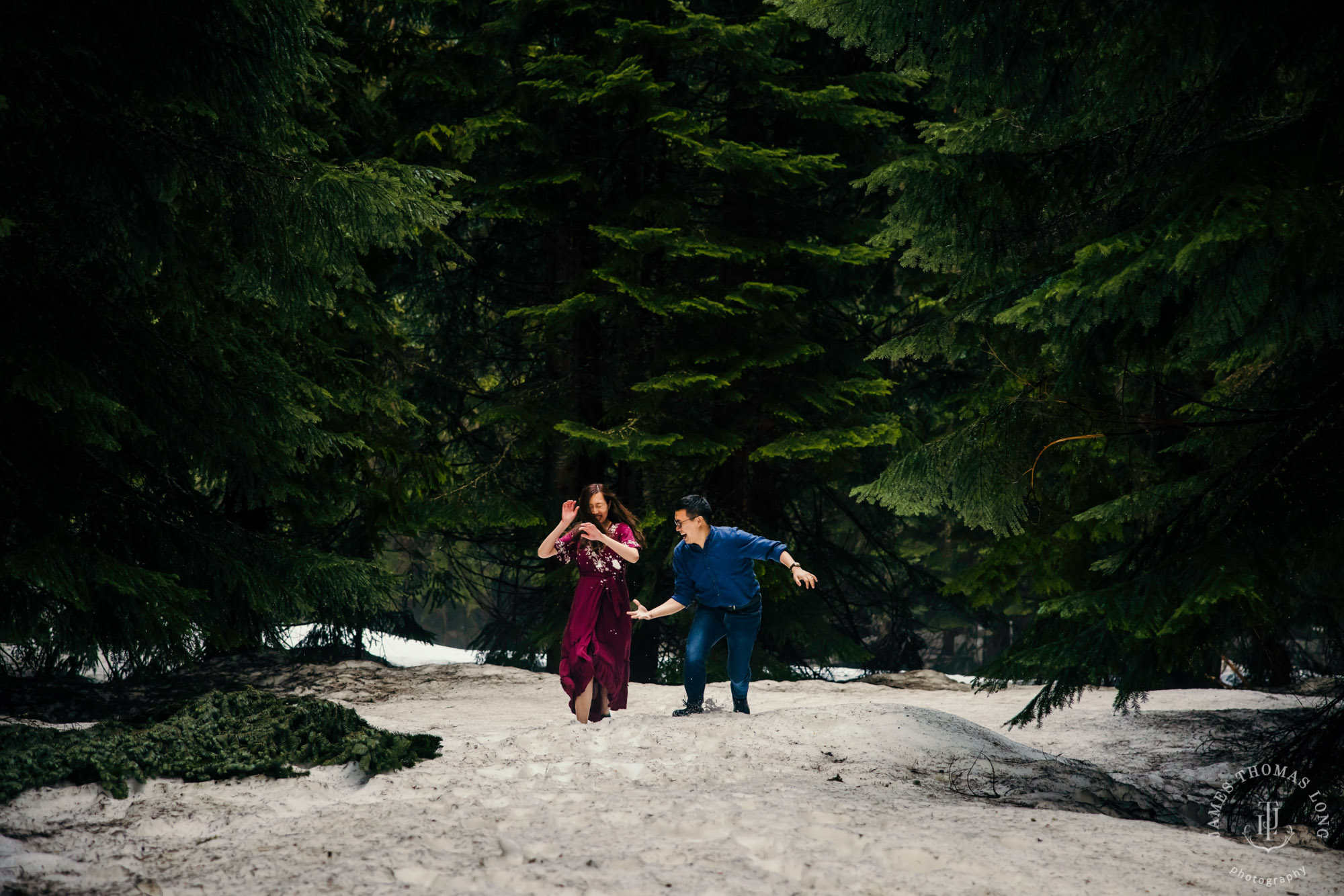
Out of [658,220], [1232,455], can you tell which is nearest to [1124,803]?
[1232,455]

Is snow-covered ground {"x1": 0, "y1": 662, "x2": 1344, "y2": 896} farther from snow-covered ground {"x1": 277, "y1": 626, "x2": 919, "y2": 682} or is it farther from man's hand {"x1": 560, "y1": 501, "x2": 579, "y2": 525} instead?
snow-covered ground {"x1": 277, "y1": 626, "x2": 919, "y2": 682}

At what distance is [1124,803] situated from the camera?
21.0 feet

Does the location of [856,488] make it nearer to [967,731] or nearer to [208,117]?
[967,731]

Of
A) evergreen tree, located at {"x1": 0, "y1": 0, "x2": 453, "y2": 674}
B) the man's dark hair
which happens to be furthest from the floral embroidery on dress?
evergreen tree, located at {"x1": 0, "y1": 0, "x2": 453, "y2": 674}

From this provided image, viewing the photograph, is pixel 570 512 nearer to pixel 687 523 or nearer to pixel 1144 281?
pixel 687 523

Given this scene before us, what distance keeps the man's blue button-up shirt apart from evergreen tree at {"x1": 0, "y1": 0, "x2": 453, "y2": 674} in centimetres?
310

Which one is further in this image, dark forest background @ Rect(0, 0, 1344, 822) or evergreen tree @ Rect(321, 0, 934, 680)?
evergreen tree @ Rect(321, 0, 934, 680)

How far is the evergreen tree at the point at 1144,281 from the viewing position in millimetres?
5148

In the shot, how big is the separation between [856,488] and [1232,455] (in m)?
2.67

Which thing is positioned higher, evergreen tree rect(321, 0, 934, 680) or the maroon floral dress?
evergreen tree rect(321, 0, 934, 680)

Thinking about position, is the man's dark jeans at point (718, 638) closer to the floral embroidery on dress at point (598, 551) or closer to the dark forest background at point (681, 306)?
the floral embroidery on dress at point (598, 551)

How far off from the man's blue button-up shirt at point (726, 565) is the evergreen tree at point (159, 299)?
310 cm

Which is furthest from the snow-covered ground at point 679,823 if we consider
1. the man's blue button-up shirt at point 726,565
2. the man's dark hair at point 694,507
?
the man's dark hair at point 694,507

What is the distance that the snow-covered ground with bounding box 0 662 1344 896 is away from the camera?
4.09 meters
